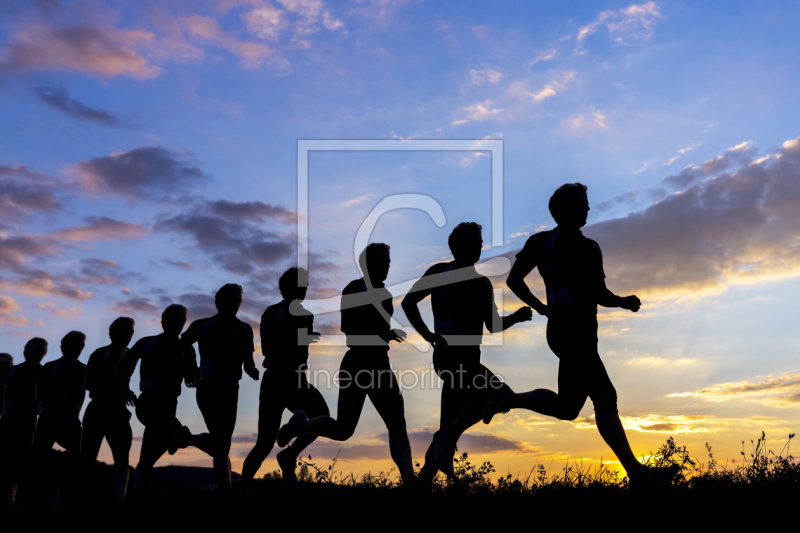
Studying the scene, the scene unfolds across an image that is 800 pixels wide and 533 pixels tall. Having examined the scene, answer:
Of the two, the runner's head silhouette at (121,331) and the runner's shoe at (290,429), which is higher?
the runner's head silhouette at (121,331)

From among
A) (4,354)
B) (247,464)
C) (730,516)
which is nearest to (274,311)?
(247,464)

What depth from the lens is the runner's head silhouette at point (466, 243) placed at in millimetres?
8477

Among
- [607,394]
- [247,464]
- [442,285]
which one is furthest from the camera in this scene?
[247,464]

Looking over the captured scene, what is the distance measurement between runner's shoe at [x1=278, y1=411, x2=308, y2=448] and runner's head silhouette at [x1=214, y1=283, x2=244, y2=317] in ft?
6.36

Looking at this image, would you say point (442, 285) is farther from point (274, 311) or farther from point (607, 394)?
point (274, 311)

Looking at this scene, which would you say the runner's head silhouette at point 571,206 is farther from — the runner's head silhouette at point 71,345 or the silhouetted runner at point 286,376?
the runner's head silhouette at point 71,345

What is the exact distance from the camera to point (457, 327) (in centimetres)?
839

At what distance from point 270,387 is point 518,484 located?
3.58 meters

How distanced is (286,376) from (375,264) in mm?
2086

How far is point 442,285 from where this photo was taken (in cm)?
848

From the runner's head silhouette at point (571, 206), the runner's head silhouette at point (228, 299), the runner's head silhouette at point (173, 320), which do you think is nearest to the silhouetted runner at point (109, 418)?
the runner's head silhouette at point (173, 320)

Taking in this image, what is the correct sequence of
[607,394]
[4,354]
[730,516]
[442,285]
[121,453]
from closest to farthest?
[730,516] < [607,394] < [442,285] < [121,453] < [4,354]

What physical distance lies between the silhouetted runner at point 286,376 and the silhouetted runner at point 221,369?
0.49 m

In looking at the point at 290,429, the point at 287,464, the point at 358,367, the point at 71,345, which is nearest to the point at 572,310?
the point at 358,367
